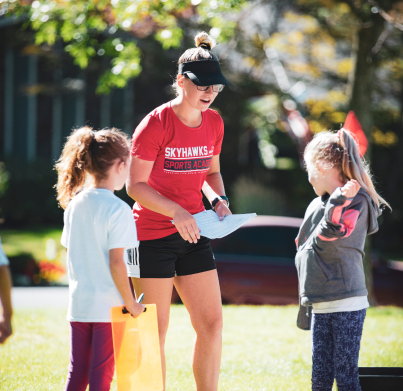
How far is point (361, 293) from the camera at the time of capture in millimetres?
2750

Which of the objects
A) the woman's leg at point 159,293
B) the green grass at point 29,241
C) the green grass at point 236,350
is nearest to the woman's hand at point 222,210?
the woman's leg at point 159,293

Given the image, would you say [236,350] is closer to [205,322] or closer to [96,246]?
[205,322]

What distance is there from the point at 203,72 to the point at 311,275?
1.22 metres

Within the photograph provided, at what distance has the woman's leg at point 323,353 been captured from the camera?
9.30ft

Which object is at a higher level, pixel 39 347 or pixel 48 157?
pixel 48 157

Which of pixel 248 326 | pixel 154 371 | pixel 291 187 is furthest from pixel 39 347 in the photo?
pixel 291 187

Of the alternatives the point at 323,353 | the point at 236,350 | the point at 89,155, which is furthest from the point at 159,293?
the point at 236,350

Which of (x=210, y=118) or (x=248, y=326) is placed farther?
(x=248, y=326)

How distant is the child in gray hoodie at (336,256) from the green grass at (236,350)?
96cm

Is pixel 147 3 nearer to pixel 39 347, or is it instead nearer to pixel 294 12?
pixel 39 347

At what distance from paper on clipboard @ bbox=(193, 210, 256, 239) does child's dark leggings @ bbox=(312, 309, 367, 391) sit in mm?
Answer: 680

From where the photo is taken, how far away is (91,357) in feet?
7.80

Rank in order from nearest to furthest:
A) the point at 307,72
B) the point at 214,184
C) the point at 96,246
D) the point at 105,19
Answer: the point at 96,246, the point at 214,184, the point at 105,19, the point at 307,72

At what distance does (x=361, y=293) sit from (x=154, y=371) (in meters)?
1.15
